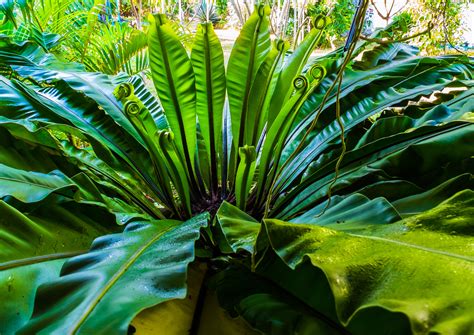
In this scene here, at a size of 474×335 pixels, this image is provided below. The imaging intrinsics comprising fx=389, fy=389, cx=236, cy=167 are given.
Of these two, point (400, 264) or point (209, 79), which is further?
point (209, 79)

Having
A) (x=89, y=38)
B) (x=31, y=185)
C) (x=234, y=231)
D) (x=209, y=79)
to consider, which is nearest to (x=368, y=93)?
(x=209, y=79)

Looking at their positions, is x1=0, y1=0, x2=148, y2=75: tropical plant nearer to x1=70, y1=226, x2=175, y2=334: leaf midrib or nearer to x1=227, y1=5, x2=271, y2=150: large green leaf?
x1=227, y1=5, x2=271, y2=150: large green leaf

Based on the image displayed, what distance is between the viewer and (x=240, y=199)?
0.67 m

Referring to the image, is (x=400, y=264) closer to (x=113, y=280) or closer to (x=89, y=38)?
(x=113, y=280)

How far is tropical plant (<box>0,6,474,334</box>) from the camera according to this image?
31 centimetres

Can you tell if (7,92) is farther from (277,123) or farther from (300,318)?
(300,318)

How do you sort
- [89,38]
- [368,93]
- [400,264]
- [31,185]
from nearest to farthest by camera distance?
[400,264], [31,185], [368,93], [89,38]

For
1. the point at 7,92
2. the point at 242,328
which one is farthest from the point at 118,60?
the point at 242,328

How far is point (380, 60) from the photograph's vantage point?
0.97 m

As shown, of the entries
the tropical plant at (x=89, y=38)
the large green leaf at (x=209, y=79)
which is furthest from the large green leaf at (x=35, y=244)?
the tropical plant at (x=89, y=38)

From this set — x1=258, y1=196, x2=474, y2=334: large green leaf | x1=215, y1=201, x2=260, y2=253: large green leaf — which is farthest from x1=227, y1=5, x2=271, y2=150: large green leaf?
x1=258, y1=196, x2=474, y2=334: large green leaf

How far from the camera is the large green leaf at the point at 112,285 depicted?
309 millimetres

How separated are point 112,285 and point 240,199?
344 mm

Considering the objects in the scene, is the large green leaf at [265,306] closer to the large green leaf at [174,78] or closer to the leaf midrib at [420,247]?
the leaf midrib at [420,247]
